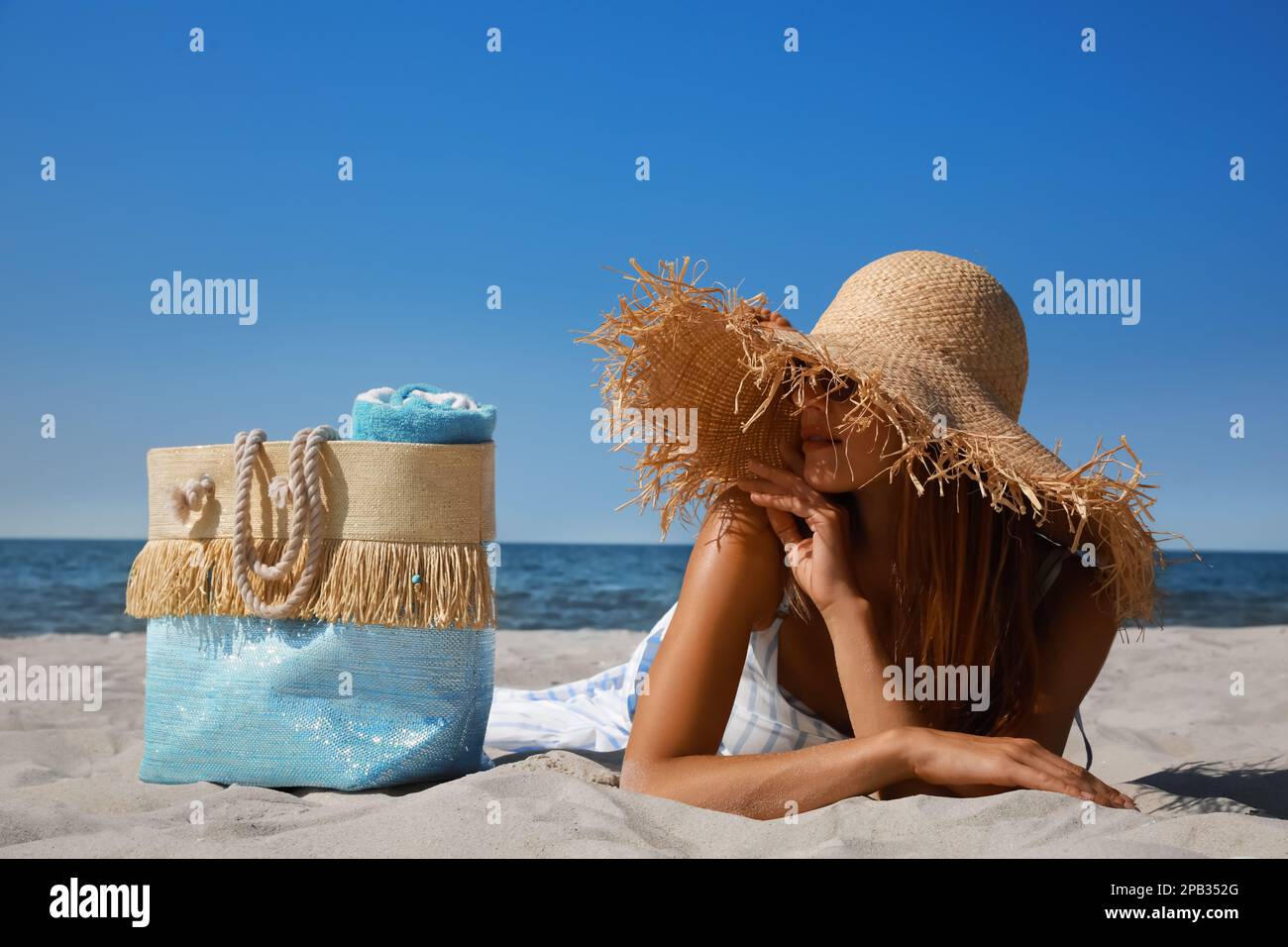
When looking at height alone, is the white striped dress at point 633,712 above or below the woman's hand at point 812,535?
below

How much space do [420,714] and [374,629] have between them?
0.97 ft

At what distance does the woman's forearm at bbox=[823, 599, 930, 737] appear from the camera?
249cm

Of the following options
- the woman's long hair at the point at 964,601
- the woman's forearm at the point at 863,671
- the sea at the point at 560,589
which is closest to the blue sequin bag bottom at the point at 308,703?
the woman's forearm at the point at 863,671

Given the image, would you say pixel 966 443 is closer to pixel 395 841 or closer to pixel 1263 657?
pixel 395 841

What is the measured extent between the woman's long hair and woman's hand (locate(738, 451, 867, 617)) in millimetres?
181

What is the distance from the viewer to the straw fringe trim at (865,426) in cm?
239

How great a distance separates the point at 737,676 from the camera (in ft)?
8.26

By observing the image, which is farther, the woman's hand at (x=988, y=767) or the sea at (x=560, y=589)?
the sea at (x=560, y=589)

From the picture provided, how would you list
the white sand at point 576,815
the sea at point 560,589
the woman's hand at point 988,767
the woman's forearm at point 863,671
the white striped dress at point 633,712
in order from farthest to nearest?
the sea at point 560,589 < the white striped dress at point 633,712 < the woman's forearm at point 863,671 < the woman's hand at point 988,767 < the white sand at point 576,815

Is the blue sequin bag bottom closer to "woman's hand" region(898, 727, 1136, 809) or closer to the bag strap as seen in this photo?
the bag strap

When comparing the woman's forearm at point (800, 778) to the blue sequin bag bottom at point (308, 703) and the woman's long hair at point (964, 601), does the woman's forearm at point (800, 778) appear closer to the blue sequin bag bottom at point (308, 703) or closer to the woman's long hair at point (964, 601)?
the woman's long hair at point (964, 601)

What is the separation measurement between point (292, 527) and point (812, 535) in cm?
146

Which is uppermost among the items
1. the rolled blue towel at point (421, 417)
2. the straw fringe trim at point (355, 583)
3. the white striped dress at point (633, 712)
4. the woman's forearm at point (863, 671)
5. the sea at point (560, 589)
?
the rolled blue towel at point (421, 417)
